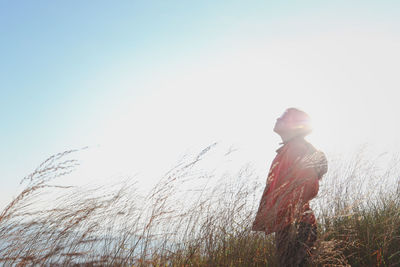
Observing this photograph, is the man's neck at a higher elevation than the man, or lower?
higher

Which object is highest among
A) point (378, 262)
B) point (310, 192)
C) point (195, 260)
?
point (310, 192)

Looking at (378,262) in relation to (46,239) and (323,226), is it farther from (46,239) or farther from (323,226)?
(46,239)

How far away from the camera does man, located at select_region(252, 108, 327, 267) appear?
7.44 ft

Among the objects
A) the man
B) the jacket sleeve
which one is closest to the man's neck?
the man

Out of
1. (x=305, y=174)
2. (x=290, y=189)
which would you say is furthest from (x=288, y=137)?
(x=290, y=189)

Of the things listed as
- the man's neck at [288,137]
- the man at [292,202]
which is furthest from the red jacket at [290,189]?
the man's neck at [288,137]

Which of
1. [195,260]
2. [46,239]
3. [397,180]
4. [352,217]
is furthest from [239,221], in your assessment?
[397,180]

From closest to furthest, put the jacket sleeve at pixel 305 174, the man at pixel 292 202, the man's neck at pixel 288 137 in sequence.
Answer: the man at pixel 292 202 < the jacket sleeve at pixel 305 174 < the man's neck at pixel 288 137

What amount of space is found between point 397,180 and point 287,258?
9.63 feet

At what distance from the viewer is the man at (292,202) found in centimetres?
227

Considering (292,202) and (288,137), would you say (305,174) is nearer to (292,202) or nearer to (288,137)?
(292,202)

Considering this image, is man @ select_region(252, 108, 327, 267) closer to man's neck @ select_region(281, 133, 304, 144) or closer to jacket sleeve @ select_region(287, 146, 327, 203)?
jacket sleeve @ select_region(287, 146, 327, 203)

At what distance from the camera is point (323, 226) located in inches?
127

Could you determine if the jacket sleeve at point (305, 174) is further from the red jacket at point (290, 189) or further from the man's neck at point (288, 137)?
the man's neck at point (288, 137)
